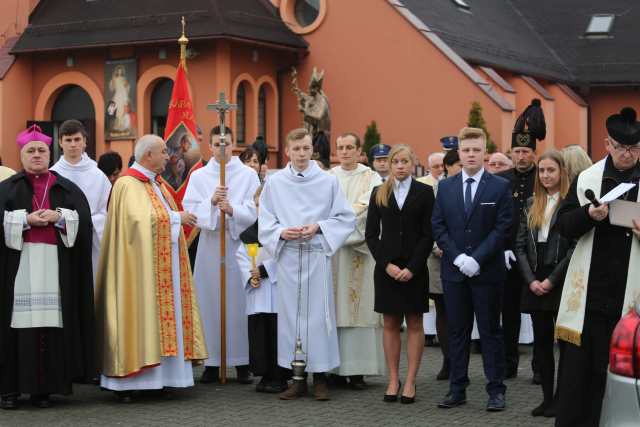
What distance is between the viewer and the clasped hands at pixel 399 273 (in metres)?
9.09

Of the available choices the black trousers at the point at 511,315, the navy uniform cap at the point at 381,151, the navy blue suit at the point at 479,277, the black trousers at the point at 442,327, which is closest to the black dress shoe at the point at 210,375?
the black trousers at the point at 442,327

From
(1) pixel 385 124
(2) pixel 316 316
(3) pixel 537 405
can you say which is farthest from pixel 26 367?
(1) pixel 385 124

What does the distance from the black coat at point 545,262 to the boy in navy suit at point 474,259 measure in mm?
271

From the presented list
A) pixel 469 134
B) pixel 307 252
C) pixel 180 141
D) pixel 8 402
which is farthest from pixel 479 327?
pixel 180 141

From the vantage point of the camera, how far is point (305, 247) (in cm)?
955

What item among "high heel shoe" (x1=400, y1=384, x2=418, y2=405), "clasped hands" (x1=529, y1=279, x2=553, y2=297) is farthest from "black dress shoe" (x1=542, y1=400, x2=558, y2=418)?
"high heel shoe" (x1=400, y1=384, x2=418, y2=405)

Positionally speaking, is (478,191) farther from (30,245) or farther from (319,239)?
(30,245)

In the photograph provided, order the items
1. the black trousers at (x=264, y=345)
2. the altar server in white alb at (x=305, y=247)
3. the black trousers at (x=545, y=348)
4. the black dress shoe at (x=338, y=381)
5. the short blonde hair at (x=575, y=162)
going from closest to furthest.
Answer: the black trousers at (x=545, y=348) < the short blonde hair at (x=575, y=162) < the altar server in white alb at (x=305, y=247) < the black trousers at (x=264, y=345) < the black dress shoe at (x=338, y=381)

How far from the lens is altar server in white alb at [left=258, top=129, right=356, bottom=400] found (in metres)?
9.47

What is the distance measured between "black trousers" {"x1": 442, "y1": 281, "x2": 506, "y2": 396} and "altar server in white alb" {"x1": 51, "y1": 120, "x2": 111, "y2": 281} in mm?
3391

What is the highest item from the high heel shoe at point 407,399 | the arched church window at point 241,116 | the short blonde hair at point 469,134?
the arched church window at point 241,116

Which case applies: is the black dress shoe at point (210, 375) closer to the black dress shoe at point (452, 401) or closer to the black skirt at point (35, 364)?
the black skirt at point (35, 364)

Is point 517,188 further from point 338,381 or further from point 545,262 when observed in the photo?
point 338,381

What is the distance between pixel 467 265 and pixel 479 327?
0.53 m
